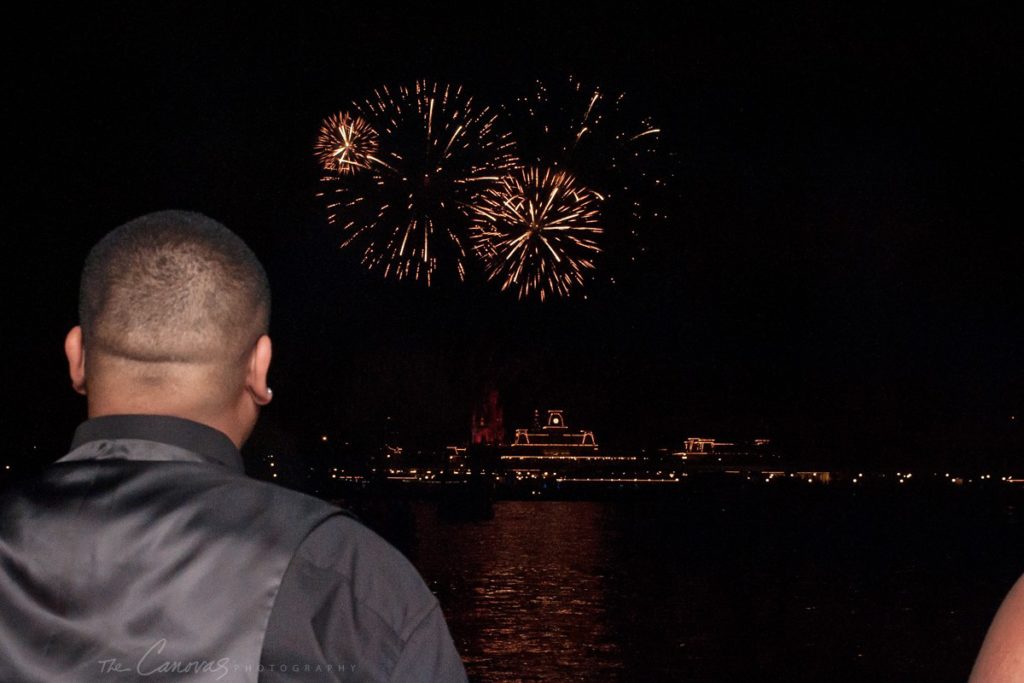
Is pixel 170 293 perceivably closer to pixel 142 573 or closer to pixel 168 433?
pixel 168 433

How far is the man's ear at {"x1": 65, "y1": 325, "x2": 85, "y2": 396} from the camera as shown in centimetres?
206

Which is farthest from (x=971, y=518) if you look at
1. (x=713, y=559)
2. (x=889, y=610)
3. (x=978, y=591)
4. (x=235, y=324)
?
(x=235, y=324)

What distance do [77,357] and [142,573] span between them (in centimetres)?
48

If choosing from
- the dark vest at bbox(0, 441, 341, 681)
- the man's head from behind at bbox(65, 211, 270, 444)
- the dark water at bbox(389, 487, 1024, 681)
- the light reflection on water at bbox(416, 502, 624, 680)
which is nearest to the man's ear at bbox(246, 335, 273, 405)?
the man's head from behind at bbox(65, 211, 270, 444)

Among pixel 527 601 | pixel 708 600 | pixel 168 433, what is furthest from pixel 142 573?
pixel 708 600

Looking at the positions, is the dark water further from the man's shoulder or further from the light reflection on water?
the man's shoulder

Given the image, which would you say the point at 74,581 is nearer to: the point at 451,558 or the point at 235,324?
the point at 235,324

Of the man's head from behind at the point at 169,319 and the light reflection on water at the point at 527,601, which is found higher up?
the man's head from behind at the point at 169,319

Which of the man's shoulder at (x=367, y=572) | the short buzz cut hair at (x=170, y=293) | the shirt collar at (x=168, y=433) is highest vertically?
the short buzz cut hair at (x=170, y=293)

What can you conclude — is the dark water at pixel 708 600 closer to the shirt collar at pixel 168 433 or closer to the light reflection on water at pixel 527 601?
the light reflection on water at pixel 527 601

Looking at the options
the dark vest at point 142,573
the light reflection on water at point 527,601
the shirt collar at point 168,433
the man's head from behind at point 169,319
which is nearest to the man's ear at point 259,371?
the man's head from behind at point 169,319

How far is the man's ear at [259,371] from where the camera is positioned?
6.67ft

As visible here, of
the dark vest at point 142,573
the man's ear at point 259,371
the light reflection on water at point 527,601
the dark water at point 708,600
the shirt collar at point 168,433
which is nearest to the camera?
the dark vest at point 142,573

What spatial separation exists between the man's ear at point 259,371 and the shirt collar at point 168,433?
0.47 feet
